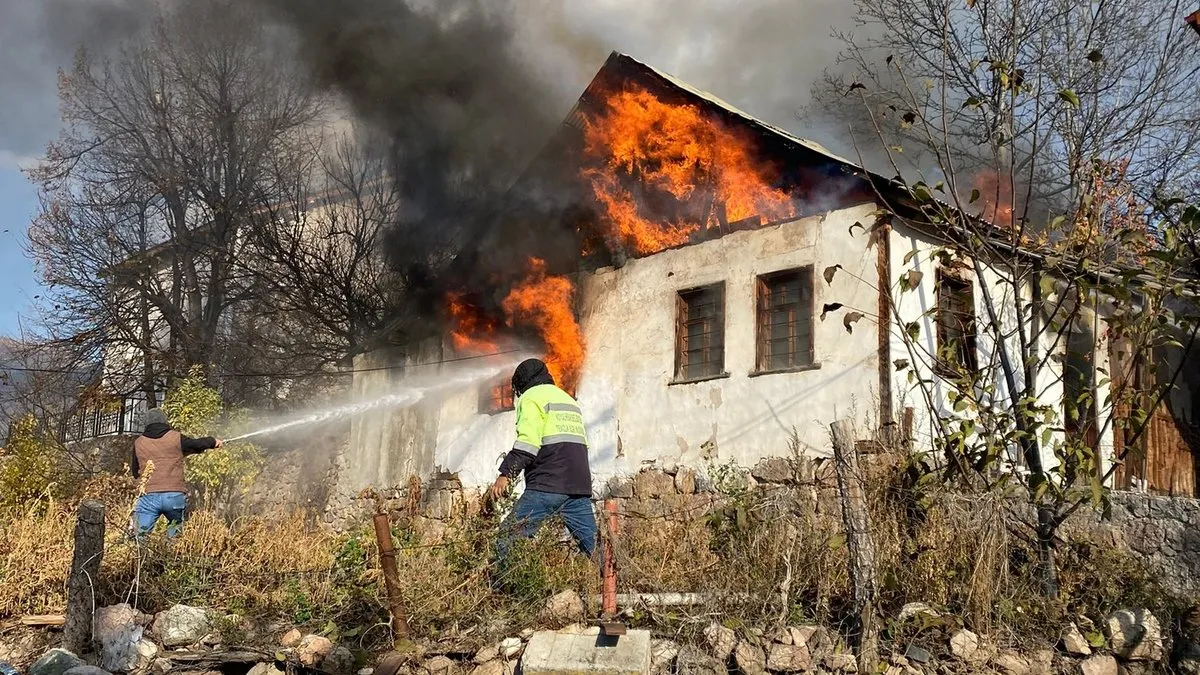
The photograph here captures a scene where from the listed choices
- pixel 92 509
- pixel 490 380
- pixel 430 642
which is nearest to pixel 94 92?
pixel 490 380

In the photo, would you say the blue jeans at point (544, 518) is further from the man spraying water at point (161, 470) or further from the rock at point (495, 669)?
the man spraying water at point (161, 470)

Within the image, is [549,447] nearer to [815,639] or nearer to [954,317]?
[815,639]

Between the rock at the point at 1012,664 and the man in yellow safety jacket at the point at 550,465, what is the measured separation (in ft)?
9.05

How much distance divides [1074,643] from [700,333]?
7.40m

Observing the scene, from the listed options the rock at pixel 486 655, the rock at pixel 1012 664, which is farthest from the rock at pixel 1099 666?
the rock at pixel 486 655

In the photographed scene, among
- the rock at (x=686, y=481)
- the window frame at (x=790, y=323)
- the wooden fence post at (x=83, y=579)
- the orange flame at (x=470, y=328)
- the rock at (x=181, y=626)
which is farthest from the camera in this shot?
the orange flame at (x=470, y=328)

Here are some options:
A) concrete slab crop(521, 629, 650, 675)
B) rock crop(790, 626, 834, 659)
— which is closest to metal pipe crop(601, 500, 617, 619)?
concrete slab crop(521, 629, 650, 675)

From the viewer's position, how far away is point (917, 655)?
578cm

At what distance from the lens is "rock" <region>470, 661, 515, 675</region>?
586 centimetres

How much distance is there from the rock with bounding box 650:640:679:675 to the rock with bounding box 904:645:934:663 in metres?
1.43

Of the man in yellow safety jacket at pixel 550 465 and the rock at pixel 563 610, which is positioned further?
the man in yellow safety jacket at pixel 550 465

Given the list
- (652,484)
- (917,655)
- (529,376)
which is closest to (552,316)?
(652,484)

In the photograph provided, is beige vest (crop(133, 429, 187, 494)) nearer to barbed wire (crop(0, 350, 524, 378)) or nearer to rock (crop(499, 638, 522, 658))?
rock (crop(499, 638, 522, 658))

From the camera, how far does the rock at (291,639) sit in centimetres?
616
